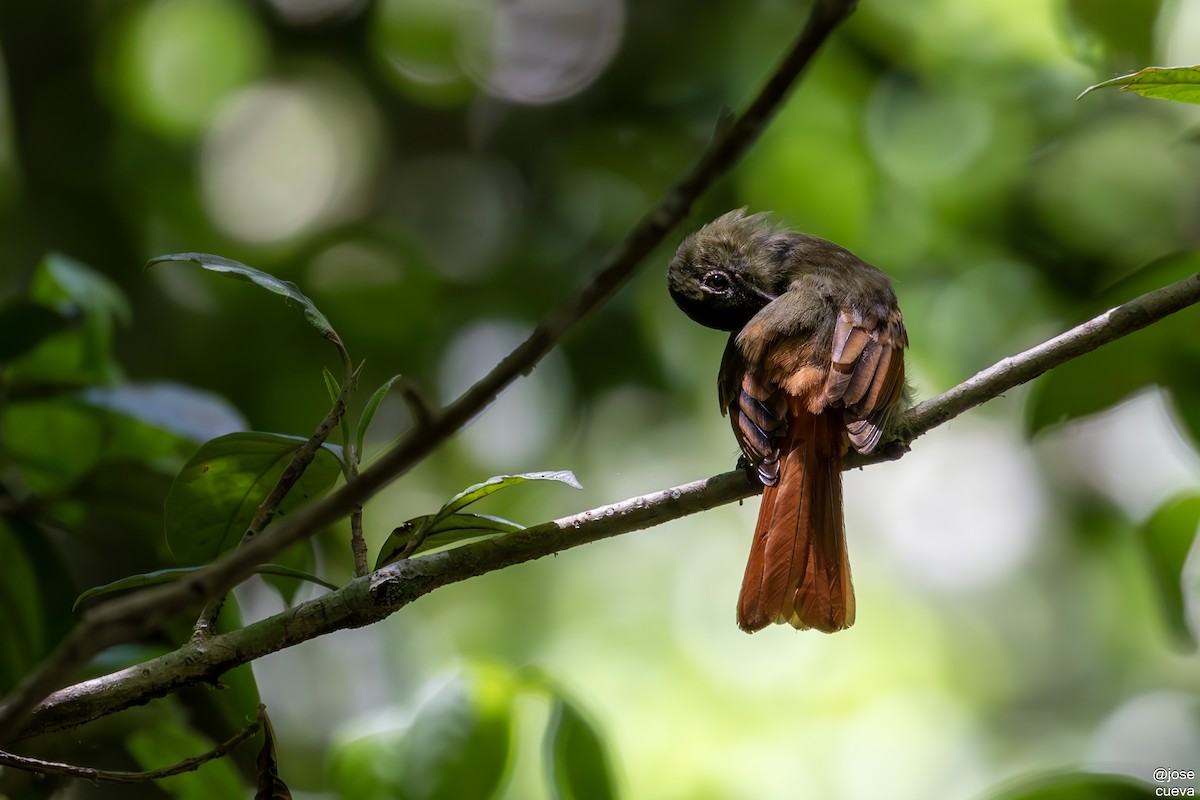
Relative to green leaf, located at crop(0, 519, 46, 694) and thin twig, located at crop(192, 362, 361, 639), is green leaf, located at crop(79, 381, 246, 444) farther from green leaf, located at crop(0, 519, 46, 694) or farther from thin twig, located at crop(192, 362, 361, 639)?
thin twig, located at crop(192, 362, 361, 639)

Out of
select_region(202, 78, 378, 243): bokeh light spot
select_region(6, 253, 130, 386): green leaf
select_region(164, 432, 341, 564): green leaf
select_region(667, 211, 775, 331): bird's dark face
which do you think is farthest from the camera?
select_region(202, 78, 378, 243): bokeh light spot

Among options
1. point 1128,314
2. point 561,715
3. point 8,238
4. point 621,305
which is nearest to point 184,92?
point 8,238

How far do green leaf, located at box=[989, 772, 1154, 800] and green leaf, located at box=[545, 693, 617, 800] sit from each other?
2.26ft

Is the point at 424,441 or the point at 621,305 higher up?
the point at 621,305

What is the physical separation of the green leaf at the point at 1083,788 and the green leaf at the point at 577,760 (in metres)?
0.69

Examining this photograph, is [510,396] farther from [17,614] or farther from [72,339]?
[17,614]

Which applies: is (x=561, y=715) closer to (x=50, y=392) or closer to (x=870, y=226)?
(x=50, y=392)

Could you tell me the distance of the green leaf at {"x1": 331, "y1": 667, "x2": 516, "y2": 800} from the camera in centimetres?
204

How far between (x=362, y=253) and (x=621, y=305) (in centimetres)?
119

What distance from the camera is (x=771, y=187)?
4238 millimetres

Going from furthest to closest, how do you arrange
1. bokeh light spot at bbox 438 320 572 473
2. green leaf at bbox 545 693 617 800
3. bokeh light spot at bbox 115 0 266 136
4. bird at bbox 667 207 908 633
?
1. bokeh light spot at bbox 115 0 266 136
2. bokeh light spot at bbox 438 320 572 473
3. bird at bbox 667 207 908 633
4. green leaf at bbox 545 693 617 800

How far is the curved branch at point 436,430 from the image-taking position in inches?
36.8

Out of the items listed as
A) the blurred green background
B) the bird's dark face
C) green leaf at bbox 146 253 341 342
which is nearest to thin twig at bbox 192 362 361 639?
green leaf at bbox 146 253 341 342

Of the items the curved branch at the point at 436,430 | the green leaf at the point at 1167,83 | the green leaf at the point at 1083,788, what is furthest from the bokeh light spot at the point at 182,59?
the green leaf at the point at 1083,788
